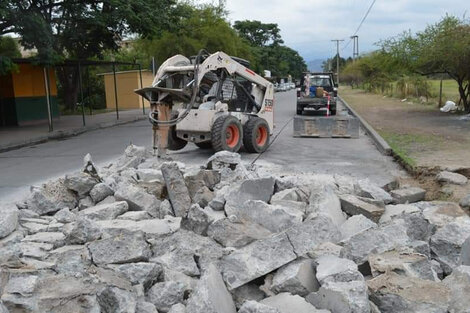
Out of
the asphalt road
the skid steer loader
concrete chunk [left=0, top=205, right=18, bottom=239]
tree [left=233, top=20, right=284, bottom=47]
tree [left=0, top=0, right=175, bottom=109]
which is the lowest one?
the asphalt road

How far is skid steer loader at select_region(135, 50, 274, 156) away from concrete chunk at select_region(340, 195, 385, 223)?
5453mm

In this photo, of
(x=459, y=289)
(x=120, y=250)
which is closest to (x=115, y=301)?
(x=120, y=250)

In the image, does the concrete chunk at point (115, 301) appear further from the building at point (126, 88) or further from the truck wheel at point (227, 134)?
the building at point (126, 88)

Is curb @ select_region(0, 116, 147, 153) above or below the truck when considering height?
below

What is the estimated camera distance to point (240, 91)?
43.9ft

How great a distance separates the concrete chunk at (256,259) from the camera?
4312 millimetres

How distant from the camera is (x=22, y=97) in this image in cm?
2352

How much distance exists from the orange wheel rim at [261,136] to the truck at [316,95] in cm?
1223

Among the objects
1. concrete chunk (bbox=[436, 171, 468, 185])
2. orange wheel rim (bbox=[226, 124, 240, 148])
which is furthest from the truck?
concrete chunk (bbox=[436, 171, 468, 185])

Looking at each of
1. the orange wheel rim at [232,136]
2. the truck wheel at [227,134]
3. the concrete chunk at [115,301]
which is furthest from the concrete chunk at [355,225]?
the orange wheel rim at [232,136]

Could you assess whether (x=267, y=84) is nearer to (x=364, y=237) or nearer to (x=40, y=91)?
(x=364, y=237)

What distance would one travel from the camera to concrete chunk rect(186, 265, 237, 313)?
12.1 feet

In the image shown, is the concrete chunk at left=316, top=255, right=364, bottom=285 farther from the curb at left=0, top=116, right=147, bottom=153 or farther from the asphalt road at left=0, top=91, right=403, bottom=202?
the curb at left=0, top=116, right=147, bottom=153

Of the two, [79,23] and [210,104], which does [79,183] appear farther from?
[79,23]
